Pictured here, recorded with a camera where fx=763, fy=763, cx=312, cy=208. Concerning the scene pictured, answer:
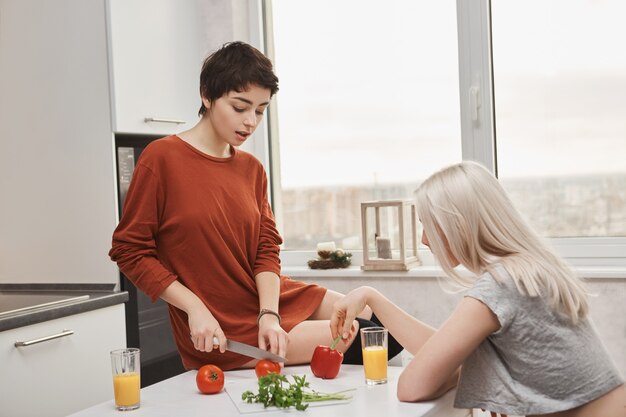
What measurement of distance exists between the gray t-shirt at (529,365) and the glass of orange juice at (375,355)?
0.63 feet

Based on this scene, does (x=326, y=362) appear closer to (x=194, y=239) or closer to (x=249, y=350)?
(x=249, y=350)

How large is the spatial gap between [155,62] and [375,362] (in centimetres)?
174

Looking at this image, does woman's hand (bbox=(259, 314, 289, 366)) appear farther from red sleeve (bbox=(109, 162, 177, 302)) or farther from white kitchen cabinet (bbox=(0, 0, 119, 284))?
white kitchen cabinet (bbox=(0, 0, 119, 284))

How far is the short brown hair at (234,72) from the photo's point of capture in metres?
1.91

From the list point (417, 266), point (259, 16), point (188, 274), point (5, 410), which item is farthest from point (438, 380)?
point (259, 16)

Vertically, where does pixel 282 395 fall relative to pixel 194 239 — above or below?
below

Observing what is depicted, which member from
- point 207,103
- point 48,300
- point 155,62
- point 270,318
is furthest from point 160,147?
point 155,62

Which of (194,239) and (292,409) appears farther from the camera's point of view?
(194,239)

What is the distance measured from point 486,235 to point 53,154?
1777 millimetres

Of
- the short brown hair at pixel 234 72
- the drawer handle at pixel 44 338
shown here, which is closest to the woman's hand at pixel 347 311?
the short brown hair at pixel 234 72

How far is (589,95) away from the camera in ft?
9.48

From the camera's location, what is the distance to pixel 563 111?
2938 millimetres

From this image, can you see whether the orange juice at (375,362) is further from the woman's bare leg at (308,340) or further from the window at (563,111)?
the window at (563,111)

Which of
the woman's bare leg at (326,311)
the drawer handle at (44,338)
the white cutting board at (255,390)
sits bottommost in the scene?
the white cutting board at (255,390)
